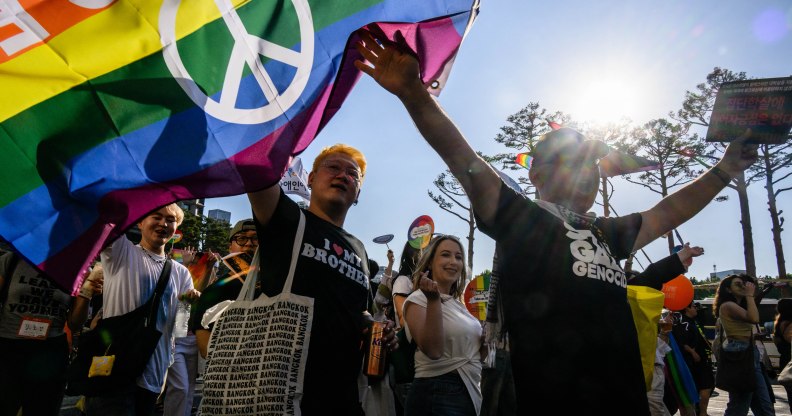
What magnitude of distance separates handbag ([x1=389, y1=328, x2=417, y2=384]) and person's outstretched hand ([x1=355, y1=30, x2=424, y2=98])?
2.35m

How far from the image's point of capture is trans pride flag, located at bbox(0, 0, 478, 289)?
168 cm

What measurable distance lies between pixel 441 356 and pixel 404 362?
37cm

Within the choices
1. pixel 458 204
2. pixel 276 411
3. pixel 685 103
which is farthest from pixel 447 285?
pixel 685 103

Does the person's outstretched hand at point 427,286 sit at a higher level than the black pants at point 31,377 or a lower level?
higher

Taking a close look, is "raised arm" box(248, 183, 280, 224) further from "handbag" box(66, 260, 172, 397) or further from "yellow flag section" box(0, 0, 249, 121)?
"handbag" box(66, 260, 172, 397)

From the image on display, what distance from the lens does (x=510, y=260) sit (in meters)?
2.02

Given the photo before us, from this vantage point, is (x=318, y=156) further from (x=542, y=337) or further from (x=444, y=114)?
(x=542, y=337)

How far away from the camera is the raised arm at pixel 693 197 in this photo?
94.9 inches

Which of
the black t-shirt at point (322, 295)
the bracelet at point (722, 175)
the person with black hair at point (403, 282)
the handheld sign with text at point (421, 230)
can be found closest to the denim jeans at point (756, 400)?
the person with black hair at point (403, 282)

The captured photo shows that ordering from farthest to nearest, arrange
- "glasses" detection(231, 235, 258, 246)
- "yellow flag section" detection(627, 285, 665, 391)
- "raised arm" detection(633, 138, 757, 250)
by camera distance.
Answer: "glasses" detection(231, 235, 258, 246)
"yellow flag section" detection(627, 285, 665, 391)
"raised arm" detection(633, 138, 757, 250)

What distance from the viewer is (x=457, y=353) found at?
338 centimetres

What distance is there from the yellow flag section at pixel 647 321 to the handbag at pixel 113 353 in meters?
3.28

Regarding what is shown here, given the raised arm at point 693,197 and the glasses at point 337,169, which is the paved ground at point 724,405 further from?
the glasses at point 337,169

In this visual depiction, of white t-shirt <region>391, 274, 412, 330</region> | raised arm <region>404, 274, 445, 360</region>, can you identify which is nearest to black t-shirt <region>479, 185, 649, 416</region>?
raised arm <region>404, 274, 445, 360</region>
